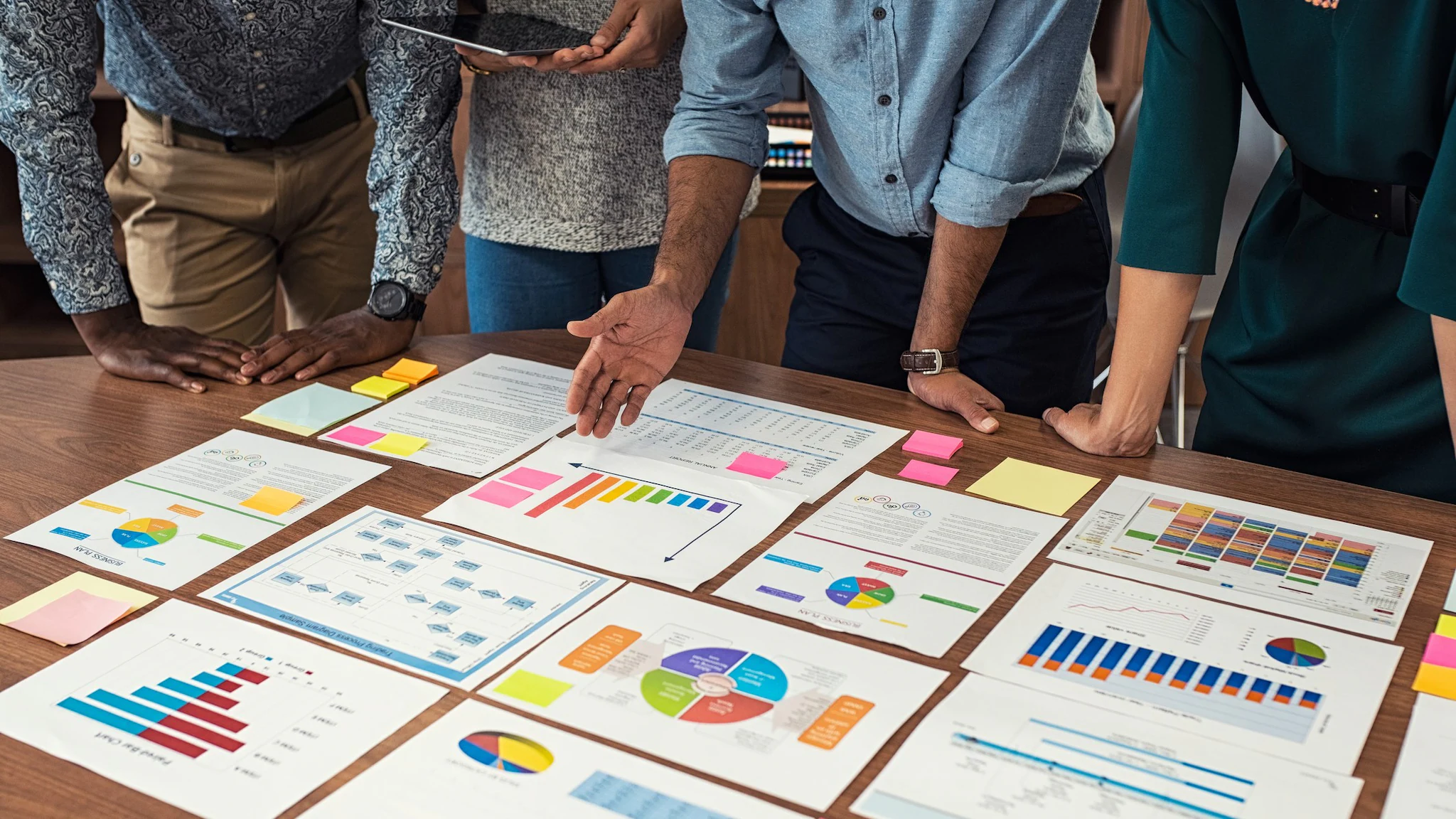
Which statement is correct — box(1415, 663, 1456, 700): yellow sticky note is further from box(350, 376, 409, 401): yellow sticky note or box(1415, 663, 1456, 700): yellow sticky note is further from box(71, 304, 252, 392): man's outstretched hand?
box(71, 304, 252, 392): man's outstretched hand

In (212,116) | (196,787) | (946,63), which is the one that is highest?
(946,63)

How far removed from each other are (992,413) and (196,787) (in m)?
0.90

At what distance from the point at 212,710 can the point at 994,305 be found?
104cm

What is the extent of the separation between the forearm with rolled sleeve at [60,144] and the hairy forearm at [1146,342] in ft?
3.85

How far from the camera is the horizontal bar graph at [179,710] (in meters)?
0.88

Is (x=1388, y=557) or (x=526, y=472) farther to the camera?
(x=526, y=472)

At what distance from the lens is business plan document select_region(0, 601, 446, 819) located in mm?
844

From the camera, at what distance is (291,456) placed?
1333 millimetres

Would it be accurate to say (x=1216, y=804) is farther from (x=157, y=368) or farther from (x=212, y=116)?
(x=212, y=116)

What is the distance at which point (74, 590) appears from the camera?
1.07m

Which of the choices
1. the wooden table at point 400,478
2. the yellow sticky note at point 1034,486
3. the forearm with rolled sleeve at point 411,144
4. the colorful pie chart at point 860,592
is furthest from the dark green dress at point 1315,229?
the forearm with rolled sleeve at point 411,144

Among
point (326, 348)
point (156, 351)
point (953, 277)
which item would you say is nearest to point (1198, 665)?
point (953, 277)

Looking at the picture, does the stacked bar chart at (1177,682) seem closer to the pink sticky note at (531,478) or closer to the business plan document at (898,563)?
the business plan document at (898,563)

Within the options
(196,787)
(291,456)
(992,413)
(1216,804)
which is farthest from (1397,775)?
(291,456)
